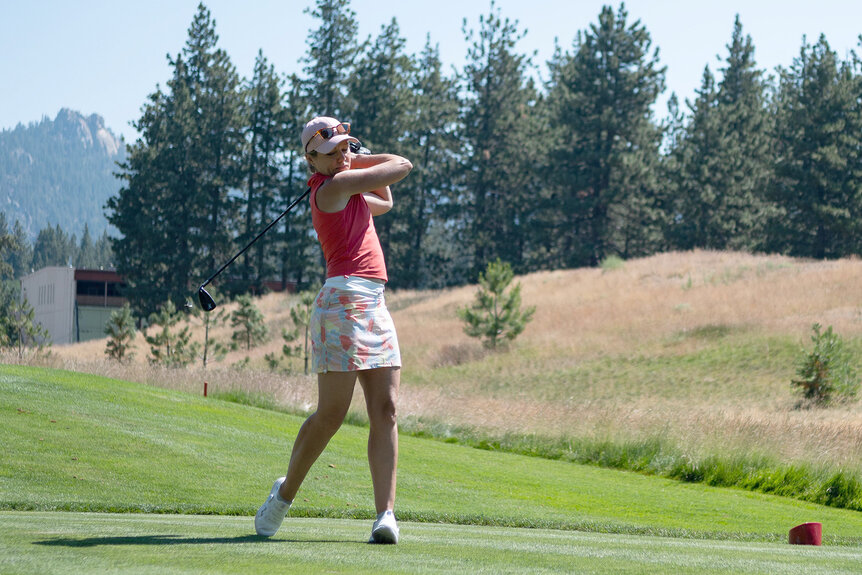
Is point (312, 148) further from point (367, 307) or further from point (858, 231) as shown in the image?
point (858, 231)

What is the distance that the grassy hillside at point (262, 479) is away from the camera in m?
7.33

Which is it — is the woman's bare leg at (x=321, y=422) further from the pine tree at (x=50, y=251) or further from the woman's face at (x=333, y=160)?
the pine tree at (x=50, y=251)

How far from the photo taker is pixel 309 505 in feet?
25.4

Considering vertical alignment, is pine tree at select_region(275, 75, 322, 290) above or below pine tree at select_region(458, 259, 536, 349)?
above

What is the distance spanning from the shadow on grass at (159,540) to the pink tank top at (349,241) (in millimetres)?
1310

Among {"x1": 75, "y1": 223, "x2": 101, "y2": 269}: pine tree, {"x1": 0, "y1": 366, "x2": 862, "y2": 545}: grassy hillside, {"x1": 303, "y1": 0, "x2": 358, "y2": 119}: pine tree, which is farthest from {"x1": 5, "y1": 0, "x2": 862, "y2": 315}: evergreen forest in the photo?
{"x1": 75, "y1": 223, "x2": 101, "y2": 269}: pine tree

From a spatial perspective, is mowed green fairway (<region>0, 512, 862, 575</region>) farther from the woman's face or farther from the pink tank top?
the woman's face

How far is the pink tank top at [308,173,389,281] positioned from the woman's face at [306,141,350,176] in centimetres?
6

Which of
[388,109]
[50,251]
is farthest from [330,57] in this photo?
[50,251]

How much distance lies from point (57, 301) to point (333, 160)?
240 ft

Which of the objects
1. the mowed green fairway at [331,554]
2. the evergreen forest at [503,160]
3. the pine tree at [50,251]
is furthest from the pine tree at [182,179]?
the pine tree at [50,251]

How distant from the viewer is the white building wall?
6912 cm

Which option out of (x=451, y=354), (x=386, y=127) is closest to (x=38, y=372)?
(x=451, y=354)

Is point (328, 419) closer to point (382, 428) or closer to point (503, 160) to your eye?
point (382, 428)
